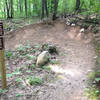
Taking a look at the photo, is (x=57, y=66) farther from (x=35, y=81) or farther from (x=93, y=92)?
(x=93, y=92)

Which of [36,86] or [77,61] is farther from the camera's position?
[77,61]

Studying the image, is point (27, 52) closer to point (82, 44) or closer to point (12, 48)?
point (12, 48)

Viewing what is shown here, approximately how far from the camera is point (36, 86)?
436 centimetres

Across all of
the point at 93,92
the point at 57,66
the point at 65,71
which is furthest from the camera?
the point at 57,66

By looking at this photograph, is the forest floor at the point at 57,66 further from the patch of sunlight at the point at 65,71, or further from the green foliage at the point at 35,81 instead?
the green foliage at the point at 35,81

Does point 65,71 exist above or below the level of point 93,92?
below

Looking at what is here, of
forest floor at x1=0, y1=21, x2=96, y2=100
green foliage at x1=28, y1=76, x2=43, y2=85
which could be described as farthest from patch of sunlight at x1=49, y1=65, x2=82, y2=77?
green foliage at x1=28, y1=76, x2=43, y2=85

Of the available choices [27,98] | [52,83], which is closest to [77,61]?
[52,83]

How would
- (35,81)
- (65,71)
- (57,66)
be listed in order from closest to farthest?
(35,81), (65,71), (57,66)


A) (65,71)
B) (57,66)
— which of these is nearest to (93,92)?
(65,71)

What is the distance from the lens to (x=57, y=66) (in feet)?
19.8

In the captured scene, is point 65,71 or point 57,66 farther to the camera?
point 57,66

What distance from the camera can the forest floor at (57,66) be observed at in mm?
3996

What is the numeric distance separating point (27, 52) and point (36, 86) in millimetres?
3852
